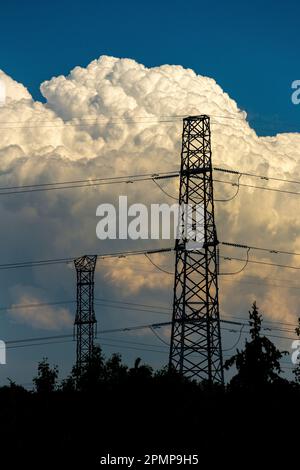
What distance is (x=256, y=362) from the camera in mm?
83000

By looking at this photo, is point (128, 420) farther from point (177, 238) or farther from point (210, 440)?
point (177, 238)

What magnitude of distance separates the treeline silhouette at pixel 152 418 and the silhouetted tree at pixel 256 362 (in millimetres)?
119

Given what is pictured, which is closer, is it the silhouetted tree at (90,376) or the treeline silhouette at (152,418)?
the treeline silhouette at (152,418)

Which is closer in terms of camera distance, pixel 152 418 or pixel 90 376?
pixel 152 418

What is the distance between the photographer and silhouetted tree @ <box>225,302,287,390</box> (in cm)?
8206

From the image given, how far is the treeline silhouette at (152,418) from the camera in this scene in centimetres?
6450

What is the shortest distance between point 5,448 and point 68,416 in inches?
259

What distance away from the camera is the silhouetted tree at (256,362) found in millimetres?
82062

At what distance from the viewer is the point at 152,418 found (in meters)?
68.1

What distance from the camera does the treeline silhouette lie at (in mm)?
64500

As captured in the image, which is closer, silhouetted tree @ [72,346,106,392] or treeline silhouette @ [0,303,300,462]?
treeline silhouette @ [0,303,300,462]

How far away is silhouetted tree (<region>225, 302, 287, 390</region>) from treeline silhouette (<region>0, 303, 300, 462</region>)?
119mm

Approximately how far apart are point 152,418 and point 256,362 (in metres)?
17.4
